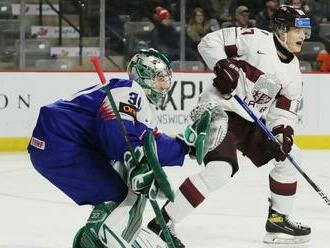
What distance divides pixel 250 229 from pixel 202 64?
4142 mm

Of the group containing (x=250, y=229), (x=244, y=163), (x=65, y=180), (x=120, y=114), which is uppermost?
(x=120, y=114)

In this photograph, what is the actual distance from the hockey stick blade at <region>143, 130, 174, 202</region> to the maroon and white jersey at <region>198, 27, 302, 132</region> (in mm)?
1440

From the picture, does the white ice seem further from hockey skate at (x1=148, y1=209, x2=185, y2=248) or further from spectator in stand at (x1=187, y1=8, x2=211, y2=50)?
spectator in stand at (x1=187, y1=8, x2=211, y2=50)

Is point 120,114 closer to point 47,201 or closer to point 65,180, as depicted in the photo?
point 65,180

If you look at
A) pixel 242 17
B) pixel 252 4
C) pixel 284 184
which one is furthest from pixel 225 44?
pixel 252 4

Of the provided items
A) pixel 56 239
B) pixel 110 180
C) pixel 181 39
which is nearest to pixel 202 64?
pixel 181 39

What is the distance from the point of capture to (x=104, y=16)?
8922 mm

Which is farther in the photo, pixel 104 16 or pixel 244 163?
pixel 104 16

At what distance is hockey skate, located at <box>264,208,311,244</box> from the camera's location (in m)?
4.64

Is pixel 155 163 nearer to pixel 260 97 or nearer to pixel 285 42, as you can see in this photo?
pixel 260 97

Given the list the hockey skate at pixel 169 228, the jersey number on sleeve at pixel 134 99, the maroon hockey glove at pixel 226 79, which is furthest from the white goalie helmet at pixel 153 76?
the hockey skate at pixel 169 228

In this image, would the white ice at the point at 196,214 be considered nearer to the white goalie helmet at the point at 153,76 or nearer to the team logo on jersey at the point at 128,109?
the white goalie helmet at the point at 153,76

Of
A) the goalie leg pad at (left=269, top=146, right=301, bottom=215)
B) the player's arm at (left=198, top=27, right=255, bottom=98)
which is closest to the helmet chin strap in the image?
the player's arm at (left=198, top=27, right=255, bottom=98)

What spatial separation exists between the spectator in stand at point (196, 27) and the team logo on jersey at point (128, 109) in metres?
6.05
